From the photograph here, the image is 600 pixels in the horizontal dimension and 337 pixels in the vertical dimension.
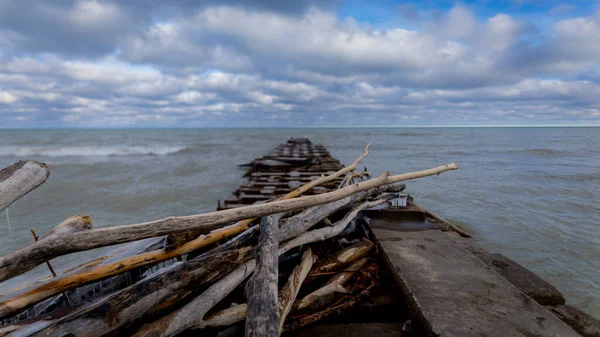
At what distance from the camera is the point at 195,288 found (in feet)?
7.68

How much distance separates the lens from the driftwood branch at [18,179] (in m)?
1.90

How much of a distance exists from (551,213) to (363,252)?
7489mm

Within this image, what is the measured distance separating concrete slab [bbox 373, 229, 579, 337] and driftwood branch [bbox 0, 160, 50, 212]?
9.50ft

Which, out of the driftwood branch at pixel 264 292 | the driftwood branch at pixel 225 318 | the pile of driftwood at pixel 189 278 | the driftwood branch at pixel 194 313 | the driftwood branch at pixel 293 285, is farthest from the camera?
the driftwood branch at pixel 293 285

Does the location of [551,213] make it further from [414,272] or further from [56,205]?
[56,205]

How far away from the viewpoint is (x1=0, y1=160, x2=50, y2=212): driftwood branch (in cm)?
190

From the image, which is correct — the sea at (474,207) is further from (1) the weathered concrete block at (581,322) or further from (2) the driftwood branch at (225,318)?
(2) the driftwood branch at (225,318)

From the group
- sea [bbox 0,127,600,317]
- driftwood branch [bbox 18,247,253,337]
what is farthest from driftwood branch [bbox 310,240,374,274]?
sea [bbox 0,127,600,317]

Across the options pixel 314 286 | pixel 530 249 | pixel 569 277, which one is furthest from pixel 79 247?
pixel 530 249

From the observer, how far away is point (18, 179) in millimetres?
2012

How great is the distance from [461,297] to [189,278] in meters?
2.16

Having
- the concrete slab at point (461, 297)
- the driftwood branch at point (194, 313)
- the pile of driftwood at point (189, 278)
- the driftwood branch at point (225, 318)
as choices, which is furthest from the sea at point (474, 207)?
the concrete slab at point (461, 297)

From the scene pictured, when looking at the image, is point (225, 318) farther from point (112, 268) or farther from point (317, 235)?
point (317, 235)

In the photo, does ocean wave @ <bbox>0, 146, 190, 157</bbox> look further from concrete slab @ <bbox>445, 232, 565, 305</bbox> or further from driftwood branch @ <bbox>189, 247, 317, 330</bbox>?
concrete slab @ <bbox>445, 232, 565, 305</bbox>
